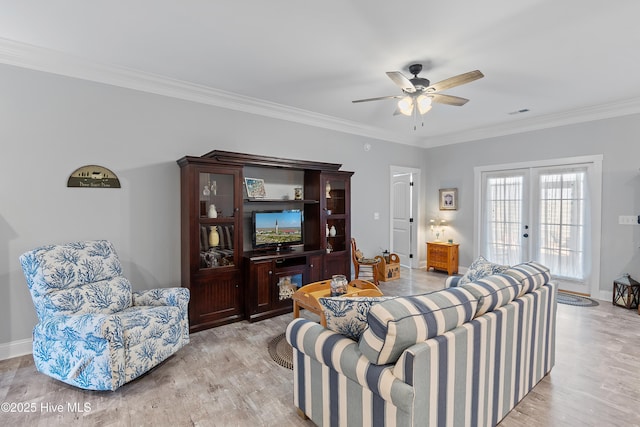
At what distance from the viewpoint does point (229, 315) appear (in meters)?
3.58

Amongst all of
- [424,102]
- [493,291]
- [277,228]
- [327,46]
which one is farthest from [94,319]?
[424,102]

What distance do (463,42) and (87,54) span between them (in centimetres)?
337

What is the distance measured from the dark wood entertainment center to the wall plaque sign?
676 mm

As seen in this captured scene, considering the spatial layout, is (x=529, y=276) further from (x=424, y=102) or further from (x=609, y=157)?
(x=609, y=157)

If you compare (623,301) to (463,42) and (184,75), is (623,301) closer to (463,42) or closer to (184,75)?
(463,42)

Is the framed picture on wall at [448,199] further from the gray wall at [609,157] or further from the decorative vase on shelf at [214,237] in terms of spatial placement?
the decorative vase on shelf at [214,237]

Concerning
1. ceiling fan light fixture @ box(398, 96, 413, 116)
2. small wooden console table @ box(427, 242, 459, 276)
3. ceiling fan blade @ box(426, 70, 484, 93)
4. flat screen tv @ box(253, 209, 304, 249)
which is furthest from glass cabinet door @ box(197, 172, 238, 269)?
small wooden console table @ box(427, 242, 459, 276)

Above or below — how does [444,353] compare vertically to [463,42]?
below

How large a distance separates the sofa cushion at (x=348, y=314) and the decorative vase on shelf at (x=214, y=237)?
6.98ft

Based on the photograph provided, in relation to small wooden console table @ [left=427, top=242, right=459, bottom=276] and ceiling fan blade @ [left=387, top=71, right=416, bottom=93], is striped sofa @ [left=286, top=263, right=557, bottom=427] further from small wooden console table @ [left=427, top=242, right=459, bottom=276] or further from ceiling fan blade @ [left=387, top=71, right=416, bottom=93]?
small wooden console table @ [left=427, top=242, right=459, bottom=276]

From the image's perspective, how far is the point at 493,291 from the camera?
189 centimetres

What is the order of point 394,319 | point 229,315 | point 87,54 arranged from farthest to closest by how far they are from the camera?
1. point 229,315
2. point 87,54
3. point 394,319

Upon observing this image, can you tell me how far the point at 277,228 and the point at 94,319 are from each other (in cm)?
229

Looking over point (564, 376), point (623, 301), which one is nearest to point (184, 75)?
point (564, 376)
